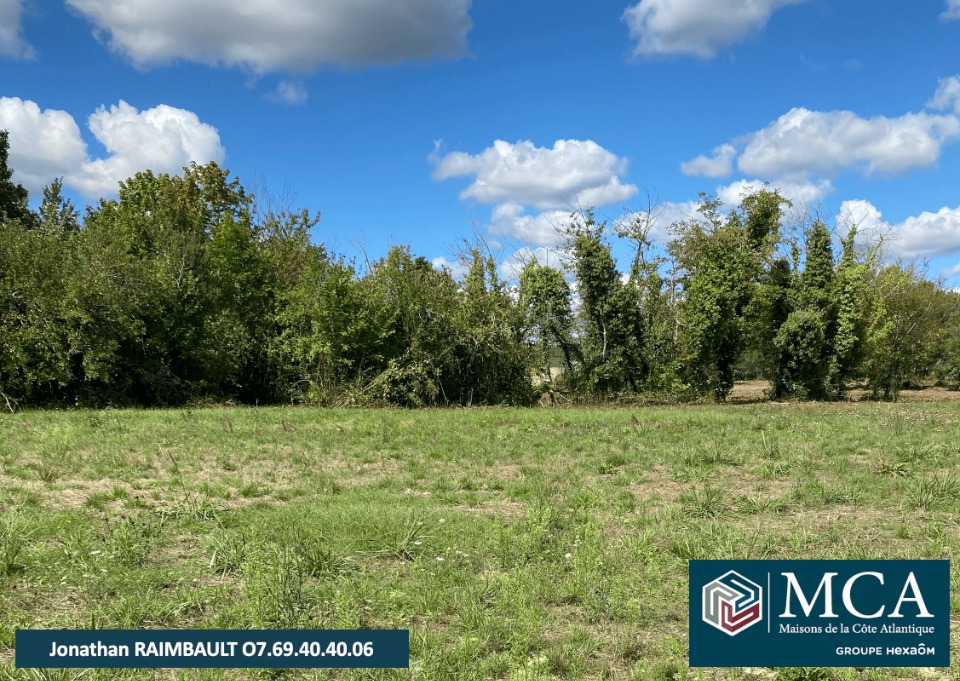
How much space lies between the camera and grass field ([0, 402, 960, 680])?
3934 mm

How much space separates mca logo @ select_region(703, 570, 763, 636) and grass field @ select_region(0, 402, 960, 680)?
29 centimetres

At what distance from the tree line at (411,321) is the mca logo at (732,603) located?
52.6 ft

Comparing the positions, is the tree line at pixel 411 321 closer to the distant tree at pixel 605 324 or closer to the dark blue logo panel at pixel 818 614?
the distant tree at pixel 605 324

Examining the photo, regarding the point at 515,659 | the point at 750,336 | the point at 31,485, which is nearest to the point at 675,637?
the point at 515,659

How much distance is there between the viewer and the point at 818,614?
384 cm

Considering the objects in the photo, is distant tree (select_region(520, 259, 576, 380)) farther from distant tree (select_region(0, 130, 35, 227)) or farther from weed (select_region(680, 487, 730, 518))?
distant tree (select_region(0, 130, 35, 227))

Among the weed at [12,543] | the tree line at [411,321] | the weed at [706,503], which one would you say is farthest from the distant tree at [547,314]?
the weed at [12,543]

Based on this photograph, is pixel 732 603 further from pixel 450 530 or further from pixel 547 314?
pixel 547 314

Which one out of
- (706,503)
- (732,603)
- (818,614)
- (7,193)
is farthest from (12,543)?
(7,193)

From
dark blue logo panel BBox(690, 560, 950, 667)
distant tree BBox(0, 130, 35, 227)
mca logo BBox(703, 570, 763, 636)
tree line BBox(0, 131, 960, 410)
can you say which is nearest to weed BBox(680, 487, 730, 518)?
dark blue logo panel BBox(690, 560, 950, 667)

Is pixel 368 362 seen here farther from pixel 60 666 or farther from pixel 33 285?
pixel 60 666

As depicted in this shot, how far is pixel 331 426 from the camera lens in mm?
12422

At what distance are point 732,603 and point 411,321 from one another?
669 inches

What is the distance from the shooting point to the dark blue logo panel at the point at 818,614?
12.0 feet
